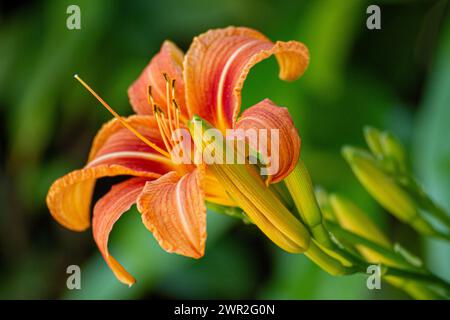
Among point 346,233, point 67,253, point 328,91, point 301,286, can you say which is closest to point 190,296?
point 67,253

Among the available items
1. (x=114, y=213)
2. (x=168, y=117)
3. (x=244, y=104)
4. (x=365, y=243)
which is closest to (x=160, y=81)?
(x=168, y=117)

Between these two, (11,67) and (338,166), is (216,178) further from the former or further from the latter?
(11,67)

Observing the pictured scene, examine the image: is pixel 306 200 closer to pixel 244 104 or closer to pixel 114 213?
pixel 114 213

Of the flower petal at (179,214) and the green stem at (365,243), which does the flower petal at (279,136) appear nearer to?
the flower petal at (179,214)

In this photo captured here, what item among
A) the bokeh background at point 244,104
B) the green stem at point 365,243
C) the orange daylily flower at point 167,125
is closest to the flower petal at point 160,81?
the orange daylily flower at point 167,125

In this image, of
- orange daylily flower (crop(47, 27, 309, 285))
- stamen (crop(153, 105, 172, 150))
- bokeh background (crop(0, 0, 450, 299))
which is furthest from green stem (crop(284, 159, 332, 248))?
bokeh background (crop(0, 0, 450, 299))
